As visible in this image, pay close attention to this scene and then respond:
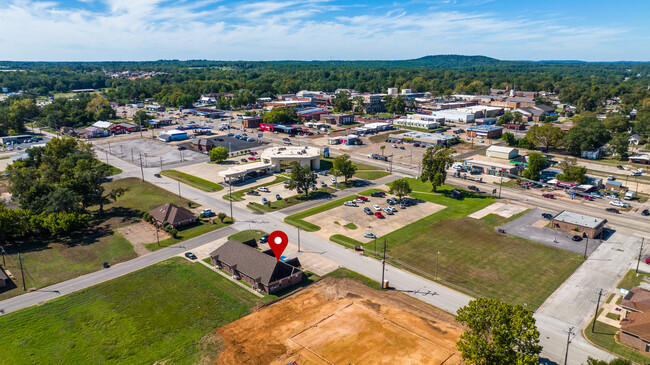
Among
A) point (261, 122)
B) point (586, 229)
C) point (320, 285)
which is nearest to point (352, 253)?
point (320, 285)

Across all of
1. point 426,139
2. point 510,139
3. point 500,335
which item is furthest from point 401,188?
point 510,139

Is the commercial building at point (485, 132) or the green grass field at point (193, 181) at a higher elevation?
the commercial building at point (485, 132)

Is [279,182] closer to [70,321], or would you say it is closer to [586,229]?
[70,321]

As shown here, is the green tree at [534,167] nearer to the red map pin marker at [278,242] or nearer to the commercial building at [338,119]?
the red map pin marker at [278,242]

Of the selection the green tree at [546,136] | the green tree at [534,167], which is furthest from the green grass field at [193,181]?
the green tree at [546,136]

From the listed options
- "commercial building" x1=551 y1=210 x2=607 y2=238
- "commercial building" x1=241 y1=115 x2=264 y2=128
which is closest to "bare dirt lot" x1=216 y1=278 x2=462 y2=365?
"commercial building" x1=551 y1=210 x2=607 y2=238
